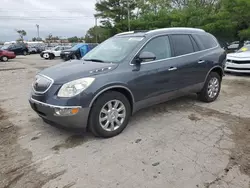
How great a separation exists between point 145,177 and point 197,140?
49.5 inches

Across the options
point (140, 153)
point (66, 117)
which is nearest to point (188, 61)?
point (140, 153)

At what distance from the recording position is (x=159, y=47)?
13.6ft

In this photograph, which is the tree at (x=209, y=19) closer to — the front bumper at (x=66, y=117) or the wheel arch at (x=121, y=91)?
the wheel arch at (x=121, y=91)

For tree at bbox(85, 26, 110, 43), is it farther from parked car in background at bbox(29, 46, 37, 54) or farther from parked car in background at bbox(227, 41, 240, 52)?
parked car in background at bbox(227, 41, 240, 52)

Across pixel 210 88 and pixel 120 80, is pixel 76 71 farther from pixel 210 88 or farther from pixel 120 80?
pixel 210 88

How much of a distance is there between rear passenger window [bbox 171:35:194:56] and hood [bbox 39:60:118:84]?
1491mm

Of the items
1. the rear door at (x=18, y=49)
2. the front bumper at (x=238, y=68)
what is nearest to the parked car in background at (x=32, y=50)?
the rear door at (x=18, y=49)

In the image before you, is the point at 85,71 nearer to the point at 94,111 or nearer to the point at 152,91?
the point at 94,111

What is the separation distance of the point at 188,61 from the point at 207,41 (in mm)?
1096

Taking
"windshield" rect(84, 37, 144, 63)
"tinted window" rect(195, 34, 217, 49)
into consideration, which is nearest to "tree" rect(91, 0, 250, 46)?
"tinted window" rect(195, 34, 217, 49)

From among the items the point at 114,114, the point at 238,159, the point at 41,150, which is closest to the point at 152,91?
the point at 114,114

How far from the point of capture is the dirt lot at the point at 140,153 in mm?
2547

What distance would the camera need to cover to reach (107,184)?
248 centimetres

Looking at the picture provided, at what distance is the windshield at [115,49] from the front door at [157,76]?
0.83 feet
